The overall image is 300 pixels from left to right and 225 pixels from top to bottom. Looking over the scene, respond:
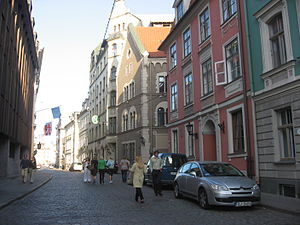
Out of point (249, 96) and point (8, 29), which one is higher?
point (8, 29)

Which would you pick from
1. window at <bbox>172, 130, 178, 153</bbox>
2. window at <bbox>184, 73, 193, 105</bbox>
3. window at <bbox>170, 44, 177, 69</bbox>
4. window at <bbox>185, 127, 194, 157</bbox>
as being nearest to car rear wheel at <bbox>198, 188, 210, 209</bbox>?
window at <bbox>185, 127, 194, 157</bbox>

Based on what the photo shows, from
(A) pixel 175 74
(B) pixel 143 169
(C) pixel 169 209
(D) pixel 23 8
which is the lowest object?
(C) pixel 169 209

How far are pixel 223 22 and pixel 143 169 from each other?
10077 mm

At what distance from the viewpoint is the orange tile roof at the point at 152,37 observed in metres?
39.2

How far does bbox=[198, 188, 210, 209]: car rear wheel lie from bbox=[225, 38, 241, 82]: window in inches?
299

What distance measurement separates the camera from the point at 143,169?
12.2 metres

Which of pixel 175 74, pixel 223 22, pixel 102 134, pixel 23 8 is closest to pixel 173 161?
pixel 223 22

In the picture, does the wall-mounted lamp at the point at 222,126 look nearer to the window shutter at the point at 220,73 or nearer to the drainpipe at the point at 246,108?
the window shutter at the point at 220,73

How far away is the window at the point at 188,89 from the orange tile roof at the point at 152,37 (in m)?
15.1

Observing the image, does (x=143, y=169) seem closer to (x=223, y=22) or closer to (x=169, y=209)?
(x=169, y=209)

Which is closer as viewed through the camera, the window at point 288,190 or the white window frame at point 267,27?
the window at point 288,190

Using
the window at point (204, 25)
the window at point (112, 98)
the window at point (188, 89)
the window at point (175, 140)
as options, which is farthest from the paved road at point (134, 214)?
the window at point (112, 98)

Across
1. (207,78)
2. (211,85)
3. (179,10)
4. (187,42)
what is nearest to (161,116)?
(179,10)

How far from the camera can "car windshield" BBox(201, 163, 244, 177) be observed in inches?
442
